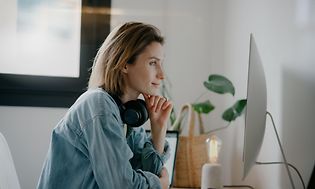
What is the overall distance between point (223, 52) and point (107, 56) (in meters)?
1.18

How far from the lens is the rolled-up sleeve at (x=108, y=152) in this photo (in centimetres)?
104

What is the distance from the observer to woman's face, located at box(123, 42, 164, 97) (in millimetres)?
1257

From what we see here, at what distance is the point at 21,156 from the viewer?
228 centimetres

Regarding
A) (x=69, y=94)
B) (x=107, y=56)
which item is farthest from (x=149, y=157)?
(x=69, y=94)

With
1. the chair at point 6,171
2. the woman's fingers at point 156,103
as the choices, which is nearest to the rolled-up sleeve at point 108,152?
the woman's fingers at point 156,103

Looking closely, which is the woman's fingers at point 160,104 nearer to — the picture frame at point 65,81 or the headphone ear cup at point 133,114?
the headphone ear cup at point 133,114

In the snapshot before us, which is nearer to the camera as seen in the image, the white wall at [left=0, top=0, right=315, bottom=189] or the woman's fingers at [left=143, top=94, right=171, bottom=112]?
the woman's fingers at [left=143, top=94, right=171, bottom=112]

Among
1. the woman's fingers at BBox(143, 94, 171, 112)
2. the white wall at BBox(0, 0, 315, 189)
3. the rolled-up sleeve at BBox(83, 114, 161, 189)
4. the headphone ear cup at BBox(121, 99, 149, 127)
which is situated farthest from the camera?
the white wall at BBox(0, 0, 315, 189)

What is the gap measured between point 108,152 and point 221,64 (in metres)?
1.39

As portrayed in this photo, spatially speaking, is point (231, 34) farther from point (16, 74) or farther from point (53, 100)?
point (16, 74)

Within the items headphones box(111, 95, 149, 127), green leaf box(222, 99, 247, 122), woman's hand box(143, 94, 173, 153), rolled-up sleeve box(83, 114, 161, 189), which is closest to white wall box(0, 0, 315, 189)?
green leaf box(222, 99, 247, 122)

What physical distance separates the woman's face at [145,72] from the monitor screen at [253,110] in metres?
0.26

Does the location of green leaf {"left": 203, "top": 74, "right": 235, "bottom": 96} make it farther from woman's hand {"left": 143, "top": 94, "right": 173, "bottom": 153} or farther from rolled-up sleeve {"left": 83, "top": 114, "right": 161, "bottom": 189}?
rolled-up sleeve {"left": 83, "top": 114, "right": 161, "bottom": 189}

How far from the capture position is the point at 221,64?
7.66ft
